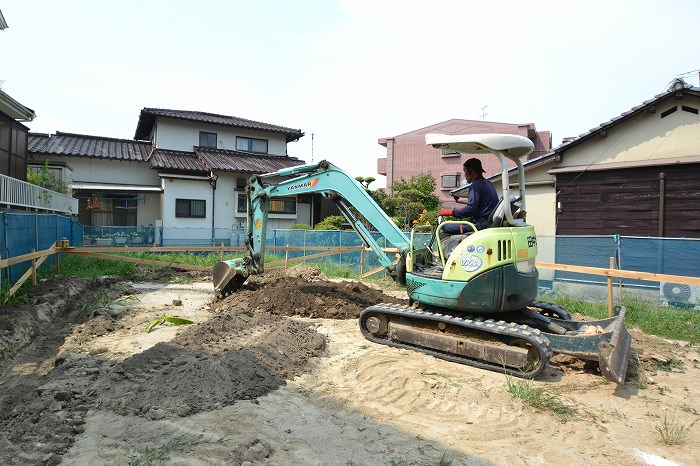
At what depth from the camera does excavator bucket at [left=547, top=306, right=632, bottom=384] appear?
4219mm

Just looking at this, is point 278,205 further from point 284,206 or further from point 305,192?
point 305,192

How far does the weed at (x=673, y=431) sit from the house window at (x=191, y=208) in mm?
20693

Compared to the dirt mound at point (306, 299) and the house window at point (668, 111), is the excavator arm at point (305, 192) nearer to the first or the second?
the dirt mound at point (306, 299)

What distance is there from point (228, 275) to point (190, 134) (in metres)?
17.7

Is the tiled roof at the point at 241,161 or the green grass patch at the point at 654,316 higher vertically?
the tiled roof at the point at 241,161

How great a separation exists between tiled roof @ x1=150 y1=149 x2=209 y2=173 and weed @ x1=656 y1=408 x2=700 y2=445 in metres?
20.7

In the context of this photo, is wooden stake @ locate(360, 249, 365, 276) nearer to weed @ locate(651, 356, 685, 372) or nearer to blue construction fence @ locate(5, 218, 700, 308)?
blue construction fence @ locate(5, 218, 700, 308)

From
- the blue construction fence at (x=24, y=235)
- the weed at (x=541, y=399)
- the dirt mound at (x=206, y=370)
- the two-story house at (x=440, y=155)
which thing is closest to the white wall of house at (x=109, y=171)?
the blue construction fence at (x=24, y=235)

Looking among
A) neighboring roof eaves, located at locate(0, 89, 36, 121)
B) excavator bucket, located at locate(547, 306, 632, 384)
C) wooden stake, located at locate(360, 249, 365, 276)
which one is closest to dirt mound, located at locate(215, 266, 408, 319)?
excavator bucket, located at locate(547, 306, 632, 384)

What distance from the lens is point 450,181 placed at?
31469 mm

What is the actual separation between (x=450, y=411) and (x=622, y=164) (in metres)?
9.91

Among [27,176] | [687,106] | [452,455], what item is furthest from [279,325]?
[27,176]

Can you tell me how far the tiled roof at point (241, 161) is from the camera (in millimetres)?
21734

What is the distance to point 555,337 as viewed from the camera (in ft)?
15.9
